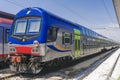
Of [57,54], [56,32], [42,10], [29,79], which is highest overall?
[42,10]

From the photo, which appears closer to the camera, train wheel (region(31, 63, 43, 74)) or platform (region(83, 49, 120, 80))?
train wheel (region(31, 63, 43, 74))

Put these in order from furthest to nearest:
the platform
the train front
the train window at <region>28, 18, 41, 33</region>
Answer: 1. the platform
2. the train window at <region>28, 18, 41, 33</region>
3. the train front

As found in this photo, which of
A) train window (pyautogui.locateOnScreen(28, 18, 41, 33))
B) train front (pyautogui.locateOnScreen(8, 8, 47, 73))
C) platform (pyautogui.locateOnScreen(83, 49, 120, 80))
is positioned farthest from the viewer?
platform (pyautogui.locateOnScreen(83, 49, 120, 80))

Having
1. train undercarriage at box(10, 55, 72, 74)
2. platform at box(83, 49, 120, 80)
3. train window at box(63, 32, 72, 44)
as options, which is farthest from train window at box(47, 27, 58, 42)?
platform at box(83, 49, 120, 80)

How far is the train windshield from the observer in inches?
416

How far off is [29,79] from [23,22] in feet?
9.03

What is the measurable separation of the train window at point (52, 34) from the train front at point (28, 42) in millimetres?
425

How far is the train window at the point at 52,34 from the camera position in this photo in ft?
34.8

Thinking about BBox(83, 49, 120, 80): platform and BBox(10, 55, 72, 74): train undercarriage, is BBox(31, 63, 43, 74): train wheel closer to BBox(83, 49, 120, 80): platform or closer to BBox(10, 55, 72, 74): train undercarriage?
BBox(10, 55, 72, 74): train undercarriage

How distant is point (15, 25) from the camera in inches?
448

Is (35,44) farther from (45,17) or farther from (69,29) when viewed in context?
(69,29)

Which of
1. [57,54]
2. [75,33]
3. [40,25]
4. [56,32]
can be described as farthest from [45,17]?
[75,33]

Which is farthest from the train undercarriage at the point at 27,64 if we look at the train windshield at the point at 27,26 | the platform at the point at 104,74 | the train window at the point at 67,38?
the train window at the point at 67,38

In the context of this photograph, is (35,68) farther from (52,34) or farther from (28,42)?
(52,34)
